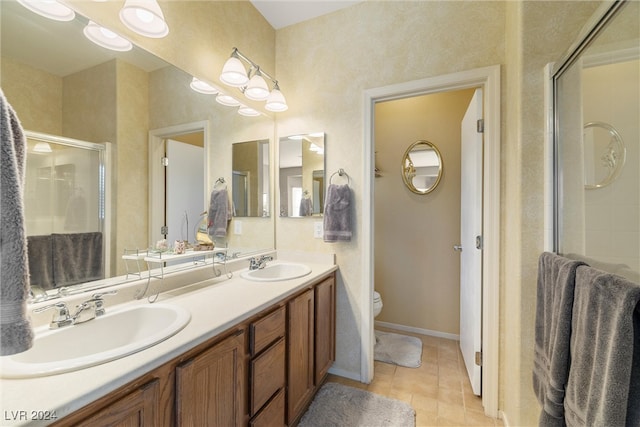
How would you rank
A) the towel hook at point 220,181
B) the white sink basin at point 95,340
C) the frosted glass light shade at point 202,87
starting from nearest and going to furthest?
the white sink basin at point 95,340
the frosted glass light shade at point 202,87
the towel hook at point 220,181

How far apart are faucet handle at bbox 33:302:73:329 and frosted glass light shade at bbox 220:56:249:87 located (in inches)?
54.7

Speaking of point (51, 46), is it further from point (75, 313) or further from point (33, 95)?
point (75, 313)

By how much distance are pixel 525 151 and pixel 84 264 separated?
6.78ft

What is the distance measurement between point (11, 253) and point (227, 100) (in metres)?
1.52

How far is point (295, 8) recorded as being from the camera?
1950mm

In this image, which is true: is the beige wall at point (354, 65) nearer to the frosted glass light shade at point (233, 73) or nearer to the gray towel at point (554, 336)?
the frosted glass light shade at point (233, 73)

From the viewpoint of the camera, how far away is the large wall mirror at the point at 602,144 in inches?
35.6

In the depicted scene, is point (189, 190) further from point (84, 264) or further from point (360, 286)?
point (360, 286)

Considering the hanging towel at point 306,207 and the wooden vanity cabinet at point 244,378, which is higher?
the hanging towel at point 306,207

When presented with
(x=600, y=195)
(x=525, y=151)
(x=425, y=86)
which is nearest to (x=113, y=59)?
(x=425, y=86)

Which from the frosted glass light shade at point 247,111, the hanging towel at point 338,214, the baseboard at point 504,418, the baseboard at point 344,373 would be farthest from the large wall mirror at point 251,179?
the baseboard at point 504,418

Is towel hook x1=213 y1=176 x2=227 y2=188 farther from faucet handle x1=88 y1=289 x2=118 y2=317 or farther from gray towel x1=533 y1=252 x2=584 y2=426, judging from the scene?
gray towel x1=533 y1=252 x2=584 y2=426

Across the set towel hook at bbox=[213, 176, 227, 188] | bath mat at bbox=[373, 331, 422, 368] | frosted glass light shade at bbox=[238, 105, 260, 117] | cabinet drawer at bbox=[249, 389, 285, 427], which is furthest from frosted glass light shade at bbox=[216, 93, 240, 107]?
bath mat at bbox=[373, 331, 422, 368]

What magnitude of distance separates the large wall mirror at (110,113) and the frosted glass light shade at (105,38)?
0.02 metres
